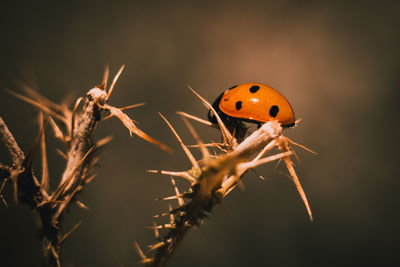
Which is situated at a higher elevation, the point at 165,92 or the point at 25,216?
the point at 165,92

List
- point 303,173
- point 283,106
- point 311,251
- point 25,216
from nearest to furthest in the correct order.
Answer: point 283,106, point 25,216, point 311,251, point 303,173

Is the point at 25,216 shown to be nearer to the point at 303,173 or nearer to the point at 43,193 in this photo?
the point at 43,193

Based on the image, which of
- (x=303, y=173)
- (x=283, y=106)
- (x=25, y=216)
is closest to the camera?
(x=283, y=106)

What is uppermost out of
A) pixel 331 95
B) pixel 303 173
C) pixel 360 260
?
pixel 331 95

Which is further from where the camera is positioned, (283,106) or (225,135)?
(283,106)

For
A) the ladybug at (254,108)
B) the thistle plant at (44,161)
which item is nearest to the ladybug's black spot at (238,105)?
the ladybug at (254,108)

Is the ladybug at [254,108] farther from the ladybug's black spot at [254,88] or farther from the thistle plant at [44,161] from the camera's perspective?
the thistle plant at [44,161]

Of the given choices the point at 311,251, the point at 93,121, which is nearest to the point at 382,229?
the point at 311,251

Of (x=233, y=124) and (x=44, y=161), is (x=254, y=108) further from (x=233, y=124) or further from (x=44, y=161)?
(x=44, y=161)
